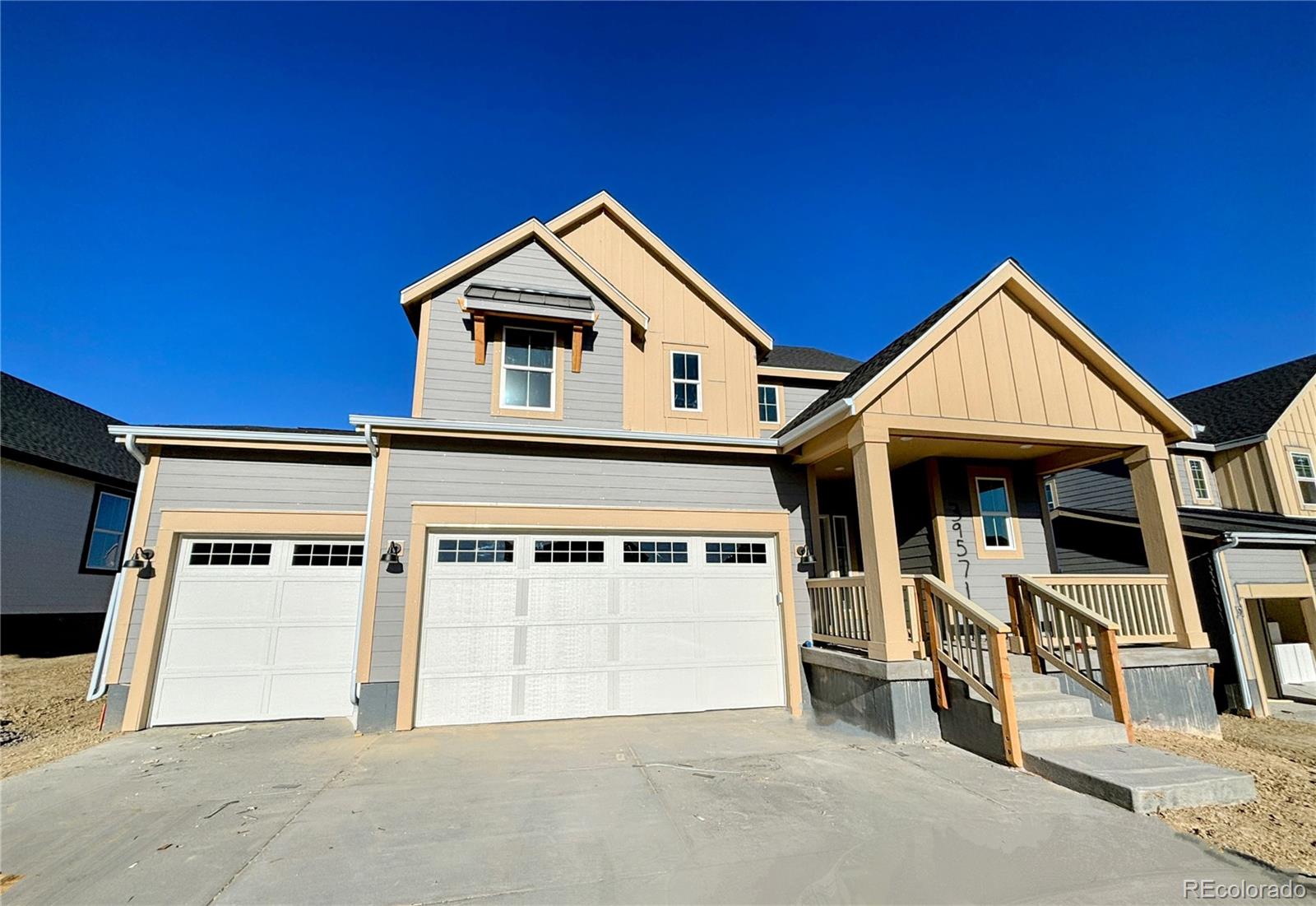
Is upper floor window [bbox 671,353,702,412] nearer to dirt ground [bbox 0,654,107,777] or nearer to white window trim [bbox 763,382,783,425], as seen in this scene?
white window trim [bbox 763,382,783,425]

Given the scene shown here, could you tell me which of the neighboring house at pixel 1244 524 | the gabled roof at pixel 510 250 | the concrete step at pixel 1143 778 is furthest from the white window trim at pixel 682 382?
the neighboring house at pixel 1244 524

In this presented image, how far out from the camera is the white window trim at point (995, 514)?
8.88 metres

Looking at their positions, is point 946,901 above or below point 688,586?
below

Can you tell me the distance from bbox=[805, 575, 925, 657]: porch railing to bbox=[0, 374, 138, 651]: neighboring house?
14386 millimetres

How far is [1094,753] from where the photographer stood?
488cm

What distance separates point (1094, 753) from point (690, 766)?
3641mm

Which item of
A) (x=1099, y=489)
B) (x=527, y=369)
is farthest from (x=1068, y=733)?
(x=1099, y=489)

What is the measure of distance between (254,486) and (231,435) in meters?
0.73

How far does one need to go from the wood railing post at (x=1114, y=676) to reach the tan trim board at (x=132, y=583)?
444 inches

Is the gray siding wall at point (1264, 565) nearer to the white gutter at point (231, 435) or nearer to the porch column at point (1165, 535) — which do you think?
the porch column at point (1165, 535)

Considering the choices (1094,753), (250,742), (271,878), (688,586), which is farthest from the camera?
(688,586)

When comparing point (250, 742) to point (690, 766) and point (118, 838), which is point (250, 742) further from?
point (690, 766)

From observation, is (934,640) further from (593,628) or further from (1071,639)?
(593,628)

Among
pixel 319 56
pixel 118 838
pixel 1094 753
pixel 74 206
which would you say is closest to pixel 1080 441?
pixel 1094 753
